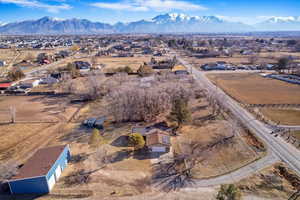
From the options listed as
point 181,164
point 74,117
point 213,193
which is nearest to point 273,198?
point 213,193

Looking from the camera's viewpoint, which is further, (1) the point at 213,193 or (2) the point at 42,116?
(2) the point at 42,116

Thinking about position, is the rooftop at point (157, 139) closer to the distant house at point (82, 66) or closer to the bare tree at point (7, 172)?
the bare tree at point (7, 172)

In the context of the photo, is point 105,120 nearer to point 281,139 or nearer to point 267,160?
point 267,160

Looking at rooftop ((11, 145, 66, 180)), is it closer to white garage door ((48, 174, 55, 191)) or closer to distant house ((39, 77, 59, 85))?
white garage door ((48, 174, 55, 191))

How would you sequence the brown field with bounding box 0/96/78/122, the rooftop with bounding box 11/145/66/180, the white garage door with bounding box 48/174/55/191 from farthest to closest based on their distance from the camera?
the brown field with bounding box 0/96/78/122 < the white garage door with bounding box 48/174/55/191 < the rooftop with bounding box 11/145/66/180

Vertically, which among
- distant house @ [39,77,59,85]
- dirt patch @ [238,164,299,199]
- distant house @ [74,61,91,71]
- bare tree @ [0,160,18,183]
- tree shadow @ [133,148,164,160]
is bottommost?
dirt patch @ [238,164,299,199]

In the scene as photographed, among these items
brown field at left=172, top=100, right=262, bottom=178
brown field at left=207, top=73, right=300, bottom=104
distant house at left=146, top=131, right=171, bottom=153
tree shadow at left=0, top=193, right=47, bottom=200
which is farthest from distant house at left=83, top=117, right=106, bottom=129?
brown field at left=207, top=73, right=300, bottom=104
